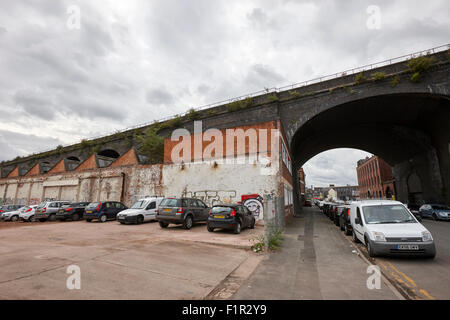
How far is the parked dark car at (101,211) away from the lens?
15.5m

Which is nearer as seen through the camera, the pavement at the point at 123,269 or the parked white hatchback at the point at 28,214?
the pavement at the point at 123,269

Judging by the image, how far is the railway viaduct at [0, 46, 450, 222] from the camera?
63.7ft

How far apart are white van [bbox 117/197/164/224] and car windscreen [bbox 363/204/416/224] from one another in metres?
11.8

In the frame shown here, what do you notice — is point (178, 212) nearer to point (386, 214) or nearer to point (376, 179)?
point (386, 214)

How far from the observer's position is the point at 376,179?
58.7m

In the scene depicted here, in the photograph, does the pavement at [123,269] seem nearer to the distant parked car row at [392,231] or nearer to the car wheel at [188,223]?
the distant parked car row at [392,231]

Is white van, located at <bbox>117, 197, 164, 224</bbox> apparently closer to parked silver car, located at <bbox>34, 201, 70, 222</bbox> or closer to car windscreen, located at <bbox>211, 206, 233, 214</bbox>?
car windscreen, located at <bbox>211, 206, 233, 214</bbox>

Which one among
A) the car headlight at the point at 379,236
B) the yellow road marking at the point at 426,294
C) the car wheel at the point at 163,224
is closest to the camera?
the yellow road marking at the point at 426,294

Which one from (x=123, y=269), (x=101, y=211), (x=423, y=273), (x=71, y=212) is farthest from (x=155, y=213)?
(x=423, y=273)

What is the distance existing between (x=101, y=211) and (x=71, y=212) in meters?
3.25

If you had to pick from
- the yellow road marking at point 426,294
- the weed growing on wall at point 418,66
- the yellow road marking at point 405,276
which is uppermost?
the weed growing on wall at point 418,66

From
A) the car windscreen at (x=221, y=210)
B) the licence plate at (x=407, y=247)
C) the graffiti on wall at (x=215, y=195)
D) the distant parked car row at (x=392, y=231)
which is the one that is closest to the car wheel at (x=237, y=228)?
the car windscreen at (x=221, y=210)

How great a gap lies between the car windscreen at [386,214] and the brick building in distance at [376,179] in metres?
47.7
